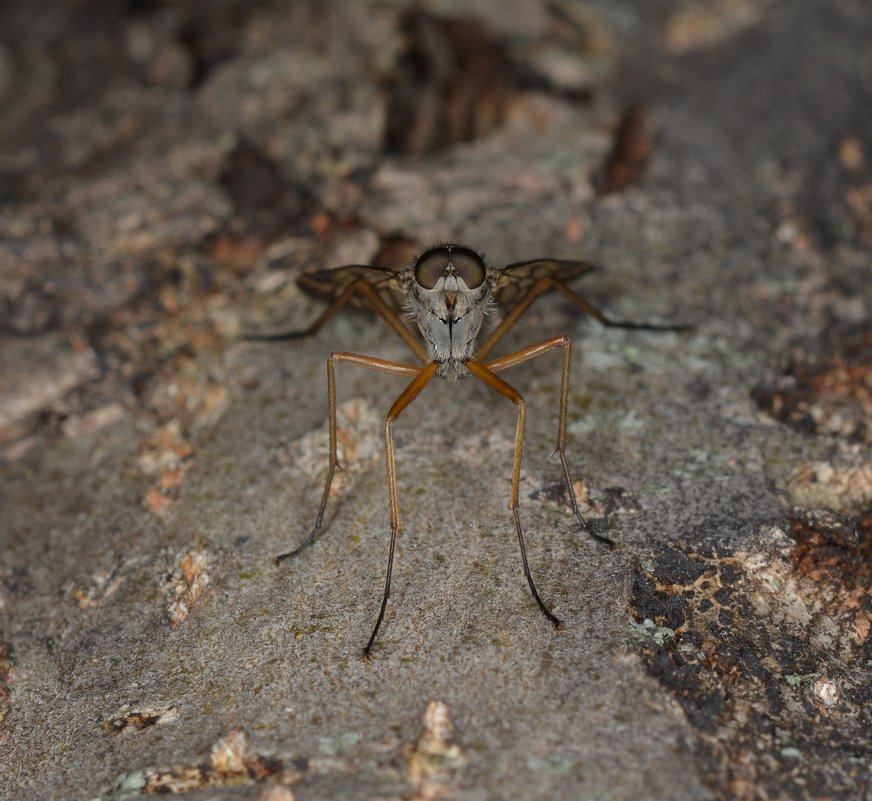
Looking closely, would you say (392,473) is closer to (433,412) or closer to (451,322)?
(433,412)

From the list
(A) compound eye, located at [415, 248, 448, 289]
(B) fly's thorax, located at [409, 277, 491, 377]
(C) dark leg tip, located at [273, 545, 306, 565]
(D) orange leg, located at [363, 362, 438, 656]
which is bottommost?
(C) dark leg tip, located at [273, 545, 306, 565]

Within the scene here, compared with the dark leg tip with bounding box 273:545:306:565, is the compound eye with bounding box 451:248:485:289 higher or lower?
higher

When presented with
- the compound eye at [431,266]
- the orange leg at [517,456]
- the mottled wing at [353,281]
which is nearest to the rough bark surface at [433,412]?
the orange leg at [517,456]

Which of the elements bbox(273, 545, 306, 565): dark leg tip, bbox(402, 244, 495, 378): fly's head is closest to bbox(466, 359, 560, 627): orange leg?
bbox(402, 244, 495, 378): fly's head

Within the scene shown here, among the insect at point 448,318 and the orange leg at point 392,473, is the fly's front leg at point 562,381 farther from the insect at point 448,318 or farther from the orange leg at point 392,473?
the orange leg at point 392,473

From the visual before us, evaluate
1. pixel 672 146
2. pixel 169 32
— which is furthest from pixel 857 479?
pixel 169 32

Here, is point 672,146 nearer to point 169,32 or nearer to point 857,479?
point 857,479

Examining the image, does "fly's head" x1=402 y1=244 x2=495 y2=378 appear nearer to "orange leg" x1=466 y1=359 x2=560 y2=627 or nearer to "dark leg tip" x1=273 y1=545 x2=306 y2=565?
"orange leg" x1=466 y1=359 x2=560 y2=627

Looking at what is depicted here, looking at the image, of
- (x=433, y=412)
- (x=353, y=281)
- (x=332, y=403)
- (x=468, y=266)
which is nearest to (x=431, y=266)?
(x=468, y=266)
